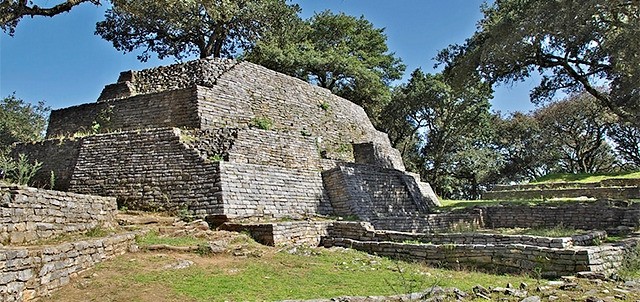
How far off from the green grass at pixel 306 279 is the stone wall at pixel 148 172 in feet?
13.0

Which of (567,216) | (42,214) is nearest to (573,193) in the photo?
(567,216)

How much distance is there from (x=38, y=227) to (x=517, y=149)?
1411 inches

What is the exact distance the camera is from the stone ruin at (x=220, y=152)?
→ 11.6m

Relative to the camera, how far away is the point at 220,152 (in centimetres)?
1234

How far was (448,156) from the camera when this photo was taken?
1254 inches

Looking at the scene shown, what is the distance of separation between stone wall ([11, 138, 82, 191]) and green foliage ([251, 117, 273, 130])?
542cm

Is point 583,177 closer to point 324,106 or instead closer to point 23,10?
point 324,106

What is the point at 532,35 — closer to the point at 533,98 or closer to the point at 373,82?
the point at 533,98

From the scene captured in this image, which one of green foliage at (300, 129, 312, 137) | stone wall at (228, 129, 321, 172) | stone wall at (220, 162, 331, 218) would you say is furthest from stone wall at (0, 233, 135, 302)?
green foliage at (300, 129, 312, 137)

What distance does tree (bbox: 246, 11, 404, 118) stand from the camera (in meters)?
23.6

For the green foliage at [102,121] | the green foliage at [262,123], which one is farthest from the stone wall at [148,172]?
the green foliage at [262,123]

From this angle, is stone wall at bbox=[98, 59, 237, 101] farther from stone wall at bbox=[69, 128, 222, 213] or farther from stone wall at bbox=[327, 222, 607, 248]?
stone wall at bbox=[327, 222, 607, 248]

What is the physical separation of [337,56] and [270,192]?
13978mm

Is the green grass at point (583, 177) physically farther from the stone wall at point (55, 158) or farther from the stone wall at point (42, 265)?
the stone wall at point (42, 265)
